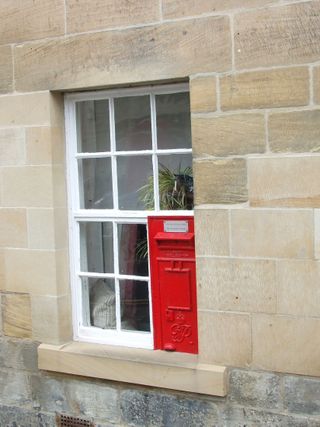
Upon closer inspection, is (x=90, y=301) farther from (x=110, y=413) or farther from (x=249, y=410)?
(x=249, y=410)

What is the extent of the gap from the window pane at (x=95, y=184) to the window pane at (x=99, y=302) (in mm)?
577

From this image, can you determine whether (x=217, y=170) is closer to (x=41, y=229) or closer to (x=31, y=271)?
(x=41, y=229)

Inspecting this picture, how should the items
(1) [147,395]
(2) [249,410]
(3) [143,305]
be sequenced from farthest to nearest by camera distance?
(3) [143,305]
(1) [147,395]
(2) [249,410]

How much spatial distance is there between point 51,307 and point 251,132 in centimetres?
196

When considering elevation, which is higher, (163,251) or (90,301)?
(163,251)

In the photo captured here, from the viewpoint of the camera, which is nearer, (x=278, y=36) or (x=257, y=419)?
(x=278, y=36)

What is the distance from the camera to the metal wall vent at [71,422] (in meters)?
4.66

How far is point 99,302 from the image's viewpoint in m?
4.85

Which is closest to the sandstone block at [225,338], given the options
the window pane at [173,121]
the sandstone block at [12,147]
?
the window pane at [173,121]

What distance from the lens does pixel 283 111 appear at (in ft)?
12.6

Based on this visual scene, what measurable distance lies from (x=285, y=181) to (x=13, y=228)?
2125 millimetres

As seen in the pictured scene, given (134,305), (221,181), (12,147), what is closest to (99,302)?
(134,305)

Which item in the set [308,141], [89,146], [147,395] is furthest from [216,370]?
[89,146]

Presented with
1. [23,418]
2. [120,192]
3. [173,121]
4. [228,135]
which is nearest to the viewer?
[228,135]
